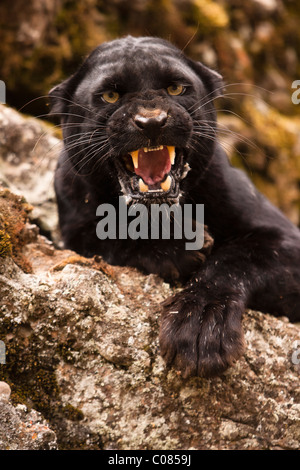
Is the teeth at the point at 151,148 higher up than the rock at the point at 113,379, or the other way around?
the teeth at the point at 151,148

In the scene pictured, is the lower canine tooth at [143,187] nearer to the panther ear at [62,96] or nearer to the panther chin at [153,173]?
the panther chin at [153,173]

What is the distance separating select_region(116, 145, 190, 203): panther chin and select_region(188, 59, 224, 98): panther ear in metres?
0.93

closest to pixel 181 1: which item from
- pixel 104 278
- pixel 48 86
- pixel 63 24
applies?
pixel 63 24

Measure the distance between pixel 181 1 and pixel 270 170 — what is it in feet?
8.61

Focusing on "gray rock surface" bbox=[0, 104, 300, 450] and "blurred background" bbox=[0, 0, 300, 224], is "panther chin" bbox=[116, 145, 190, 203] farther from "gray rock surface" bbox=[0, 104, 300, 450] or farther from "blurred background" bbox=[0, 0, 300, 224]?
"blurred background" bbox=[0, 0, 300, 224]

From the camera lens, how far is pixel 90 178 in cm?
357

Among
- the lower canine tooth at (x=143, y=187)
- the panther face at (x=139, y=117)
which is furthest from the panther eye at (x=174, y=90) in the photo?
the lower canine tooth at (x=143, y=187)

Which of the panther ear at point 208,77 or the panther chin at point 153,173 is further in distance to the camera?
the panther ear at point 208,77

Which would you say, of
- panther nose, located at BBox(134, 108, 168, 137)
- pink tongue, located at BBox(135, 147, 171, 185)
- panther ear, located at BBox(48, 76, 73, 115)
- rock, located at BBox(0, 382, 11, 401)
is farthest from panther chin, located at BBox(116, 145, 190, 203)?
rock, located at BBox(0, 382, 11, 401)

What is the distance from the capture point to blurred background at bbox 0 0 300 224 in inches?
228

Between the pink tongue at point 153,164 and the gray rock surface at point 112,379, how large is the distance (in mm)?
610

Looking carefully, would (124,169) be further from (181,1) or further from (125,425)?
(181,1)

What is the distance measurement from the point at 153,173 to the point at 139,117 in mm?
341

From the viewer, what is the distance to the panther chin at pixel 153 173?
302 centimetres
